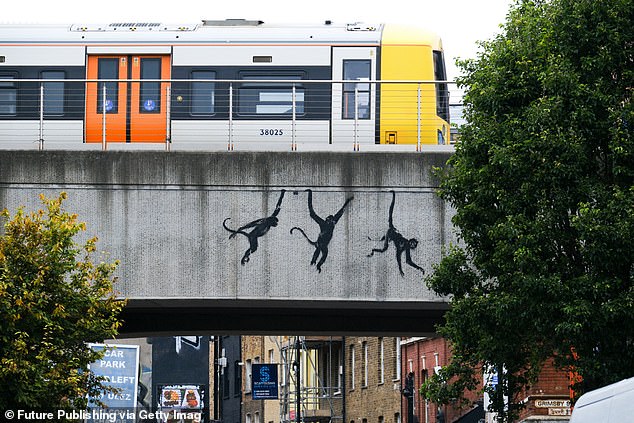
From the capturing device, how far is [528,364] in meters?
20.3

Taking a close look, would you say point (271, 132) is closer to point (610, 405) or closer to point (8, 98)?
point (8, 98)

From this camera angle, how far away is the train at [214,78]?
29.4 metres

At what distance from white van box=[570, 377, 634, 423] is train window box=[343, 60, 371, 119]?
14.4 m

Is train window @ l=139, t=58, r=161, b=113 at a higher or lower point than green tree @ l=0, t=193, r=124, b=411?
higher

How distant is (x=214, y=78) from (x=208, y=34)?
42.0 inches

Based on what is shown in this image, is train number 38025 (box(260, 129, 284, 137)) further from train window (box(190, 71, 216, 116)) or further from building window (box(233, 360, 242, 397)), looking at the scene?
building window (box(233, 360, 242, 397))

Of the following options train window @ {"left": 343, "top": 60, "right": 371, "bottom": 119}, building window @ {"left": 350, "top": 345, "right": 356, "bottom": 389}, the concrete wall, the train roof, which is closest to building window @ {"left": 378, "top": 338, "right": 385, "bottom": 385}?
building window @ {"left": 350, "top": 345, "right": 356, "bottom": 389}

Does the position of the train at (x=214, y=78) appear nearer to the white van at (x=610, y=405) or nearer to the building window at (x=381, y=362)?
the white van at (x=610, y=405)

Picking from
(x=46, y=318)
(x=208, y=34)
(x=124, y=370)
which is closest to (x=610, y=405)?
(x=46, y=318)

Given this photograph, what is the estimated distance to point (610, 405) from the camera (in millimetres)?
12883

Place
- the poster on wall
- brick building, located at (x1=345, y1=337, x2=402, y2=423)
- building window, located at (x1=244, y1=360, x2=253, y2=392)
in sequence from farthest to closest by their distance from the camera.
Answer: building window, located at (x1=244, y1=360, x2=253, y2=392)
the poster on wall
brick building, located at (x1=345, y1=337, x2=402, y2=423)

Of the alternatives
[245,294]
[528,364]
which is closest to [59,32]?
[245,294]

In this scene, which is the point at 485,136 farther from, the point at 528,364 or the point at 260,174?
the point at 260,174

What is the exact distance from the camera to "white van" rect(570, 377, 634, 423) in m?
12.3
